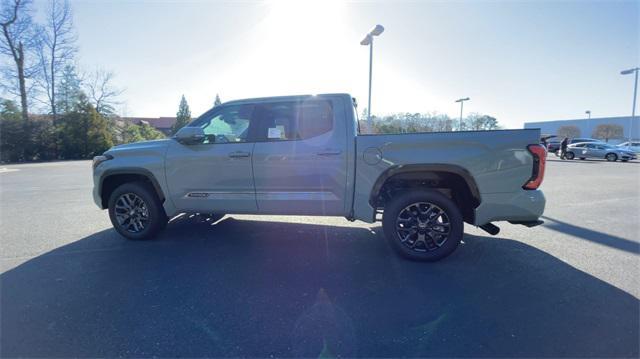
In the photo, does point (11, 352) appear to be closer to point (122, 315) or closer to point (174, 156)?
point (122, 315)

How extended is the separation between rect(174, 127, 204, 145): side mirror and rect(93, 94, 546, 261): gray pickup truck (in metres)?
0.02

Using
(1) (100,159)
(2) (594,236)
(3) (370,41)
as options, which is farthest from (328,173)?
(3) (370,41)

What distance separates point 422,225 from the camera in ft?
11.7

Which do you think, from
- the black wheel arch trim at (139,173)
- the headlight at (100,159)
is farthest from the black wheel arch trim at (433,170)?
the headlight at (100,159)

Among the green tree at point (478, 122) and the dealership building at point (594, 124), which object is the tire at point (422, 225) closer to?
the green tree at point (478, 122)

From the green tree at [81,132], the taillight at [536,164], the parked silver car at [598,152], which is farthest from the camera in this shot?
the green tree at [81,132]

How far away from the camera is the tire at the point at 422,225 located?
345 cm

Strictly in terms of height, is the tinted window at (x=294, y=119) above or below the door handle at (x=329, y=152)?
above

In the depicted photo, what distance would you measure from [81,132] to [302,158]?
117ft

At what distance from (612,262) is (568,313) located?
5.86 feet

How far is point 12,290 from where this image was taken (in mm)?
2955

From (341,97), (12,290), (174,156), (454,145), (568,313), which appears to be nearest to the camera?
(568,313)

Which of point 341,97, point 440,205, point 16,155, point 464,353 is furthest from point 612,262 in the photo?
point 16,155

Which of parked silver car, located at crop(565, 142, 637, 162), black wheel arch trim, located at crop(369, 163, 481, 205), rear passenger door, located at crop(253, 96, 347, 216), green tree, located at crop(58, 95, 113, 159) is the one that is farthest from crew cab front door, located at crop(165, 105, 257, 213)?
green tree, located at crop(58, 95, 113, 159)
